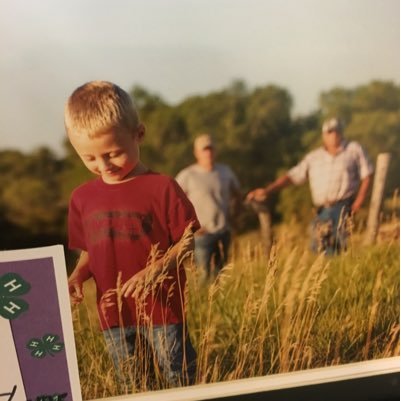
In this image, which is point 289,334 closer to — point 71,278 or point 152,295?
point 152,295

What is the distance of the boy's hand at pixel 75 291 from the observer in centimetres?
172

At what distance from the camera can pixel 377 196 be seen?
1937 millimetres

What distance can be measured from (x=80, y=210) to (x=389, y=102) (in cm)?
90

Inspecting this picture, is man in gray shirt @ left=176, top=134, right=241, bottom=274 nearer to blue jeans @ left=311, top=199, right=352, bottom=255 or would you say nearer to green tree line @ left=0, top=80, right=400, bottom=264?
green tree line @ left=0, top=80, right=400, bottom=264

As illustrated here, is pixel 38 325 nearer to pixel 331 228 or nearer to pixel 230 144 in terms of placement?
pixel 230 144

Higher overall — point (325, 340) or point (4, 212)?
point (4, 212)

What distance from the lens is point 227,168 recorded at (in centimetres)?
179

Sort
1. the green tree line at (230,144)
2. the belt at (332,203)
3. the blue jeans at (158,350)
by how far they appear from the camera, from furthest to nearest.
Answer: the belt at (332,203) → the blue jeans at (158,350) → the green tree line at (230,144)

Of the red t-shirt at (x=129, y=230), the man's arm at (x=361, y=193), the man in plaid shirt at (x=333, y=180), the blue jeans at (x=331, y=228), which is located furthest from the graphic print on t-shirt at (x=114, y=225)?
the man's arm at (x=361, y=193)

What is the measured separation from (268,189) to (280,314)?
0.35 metres

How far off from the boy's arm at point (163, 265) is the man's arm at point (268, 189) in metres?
0.19

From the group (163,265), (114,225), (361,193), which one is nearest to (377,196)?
(361,193)

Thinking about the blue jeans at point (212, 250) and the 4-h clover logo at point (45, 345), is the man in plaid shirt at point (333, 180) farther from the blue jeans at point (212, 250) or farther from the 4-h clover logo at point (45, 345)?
the 4-h clover logo at point (45, 345)

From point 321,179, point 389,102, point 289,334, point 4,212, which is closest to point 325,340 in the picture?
point 289,334
